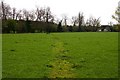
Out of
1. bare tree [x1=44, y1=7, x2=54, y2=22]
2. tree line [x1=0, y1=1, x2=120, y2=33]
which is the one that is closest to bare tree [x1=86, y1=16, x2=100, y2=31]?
tree line [x1=0, y1=1, x2=120, y2=33]

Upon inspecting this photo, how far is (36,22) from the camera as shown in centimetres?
10988

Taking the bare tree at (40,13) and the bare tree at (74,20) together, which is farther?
the bare tree at (74,20)

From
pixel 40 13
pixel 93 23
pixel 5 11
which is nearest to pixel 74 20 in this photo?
pixel 93 23

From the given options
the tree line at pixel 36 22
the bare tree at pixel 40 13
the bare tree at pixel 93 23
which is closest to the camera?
the tree line at pixel 36 22

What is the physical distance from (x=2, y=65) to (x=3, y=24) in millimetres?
74227

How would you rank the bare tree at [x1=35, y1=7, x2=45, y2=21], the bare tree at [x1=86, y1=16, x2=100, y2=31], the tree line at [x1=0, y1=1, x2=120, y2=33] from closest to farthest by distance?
the tree line at [x1=0, y1=1, x2=120, y2=33] → the bare tree at [x1=35, y1=7, x2=45, y2=21] → the bare tree at [x1=86, y1=16, x2=100, y2=31]

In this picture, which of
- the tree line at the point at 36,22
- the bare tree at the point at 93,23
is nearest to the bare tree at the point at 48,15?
the tree line at the point at 36,22

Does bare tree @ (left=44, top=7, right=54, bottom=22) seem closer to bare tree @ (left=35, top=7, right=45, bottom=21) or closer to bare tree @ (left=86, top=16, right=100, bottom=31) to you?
bare tree @ (left=35, top=7, right=45, bottom=21)

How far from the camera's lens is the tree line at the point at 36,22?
9214 centimetres

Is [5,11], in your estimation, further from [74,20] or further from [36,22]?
[74,20]

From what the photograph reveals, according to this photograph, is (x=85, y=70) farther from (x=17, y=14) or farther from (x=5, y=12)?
(x=17, y=14)

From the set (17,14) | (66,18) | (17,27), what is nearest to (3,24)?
(17,27)

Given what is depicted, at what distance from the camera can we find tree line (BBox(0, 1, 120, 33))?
9214 cm

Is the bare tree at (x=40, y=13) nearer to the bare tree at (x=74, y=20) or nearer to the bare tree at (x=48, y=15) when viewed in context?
the bare tree at (x=48, y=15)
